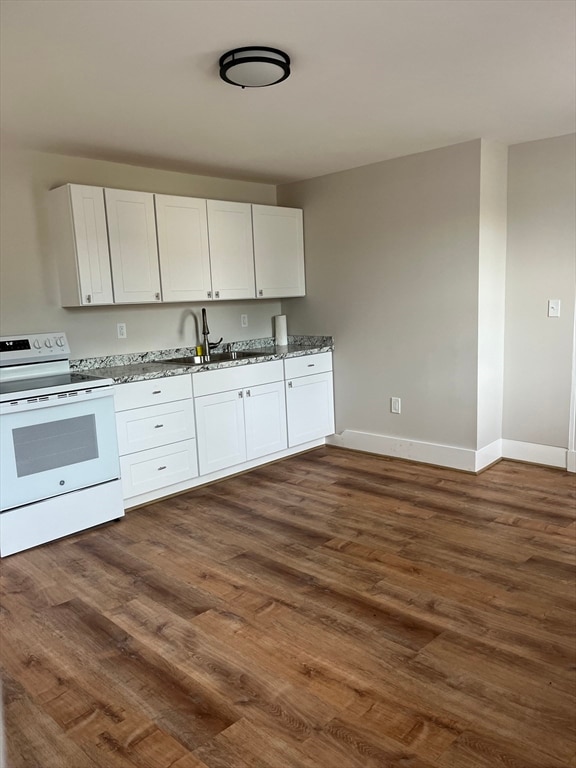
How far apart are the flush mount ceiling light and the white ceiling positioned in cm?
5

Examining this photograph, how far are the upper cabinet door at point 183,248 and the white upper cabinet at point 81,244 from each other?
0.43 meters

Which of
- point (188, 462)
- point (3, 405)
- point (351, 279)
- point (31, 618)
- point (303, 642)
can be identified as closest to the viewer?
point (303, 642)

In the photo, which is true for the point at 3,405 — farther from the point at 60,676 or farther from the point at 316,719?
the point at 316,719

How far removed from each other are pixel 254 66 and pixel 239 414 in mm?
2407

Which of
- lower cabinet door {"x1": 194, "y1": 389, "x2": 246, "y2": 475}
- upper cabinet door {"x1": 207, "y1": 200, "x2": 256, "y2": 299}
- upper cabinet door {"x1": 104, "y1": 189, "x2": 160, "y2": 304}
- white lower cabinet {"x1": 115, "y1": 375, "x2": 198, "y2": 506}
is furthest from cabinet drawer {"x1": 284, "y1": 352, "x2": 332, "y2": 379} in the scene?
upper cabinet door {"x1": 104, "y1": 189, "x2": 160, "y2": 304}

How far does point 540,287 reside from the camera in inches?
157

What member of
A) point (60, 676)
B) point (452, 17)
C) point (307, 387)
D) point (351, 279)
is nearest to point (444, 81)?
point (452, 17)

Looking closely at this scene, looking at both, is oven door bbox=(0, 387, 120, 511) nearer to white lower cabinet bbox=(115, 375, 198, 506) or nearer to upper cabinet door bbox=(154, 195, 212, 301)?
white lower cabinet bbox=(115, 375, 198, 506)

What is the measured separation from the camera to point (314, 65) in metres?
2.45

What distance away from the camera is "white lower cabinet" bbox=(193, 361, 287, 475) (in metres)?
3.96

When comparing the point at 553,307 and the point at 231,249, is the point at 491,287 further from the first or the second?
the point at 231,249

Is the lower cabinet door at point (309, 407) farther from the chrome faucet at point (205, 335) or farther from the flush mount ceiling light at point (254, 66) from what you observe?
the flush mount ceiling light at point (254, 66)

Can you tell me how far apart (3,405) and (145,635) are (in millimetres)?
1429

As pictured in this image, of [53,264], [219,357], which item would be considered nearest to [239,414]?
[219,357]
